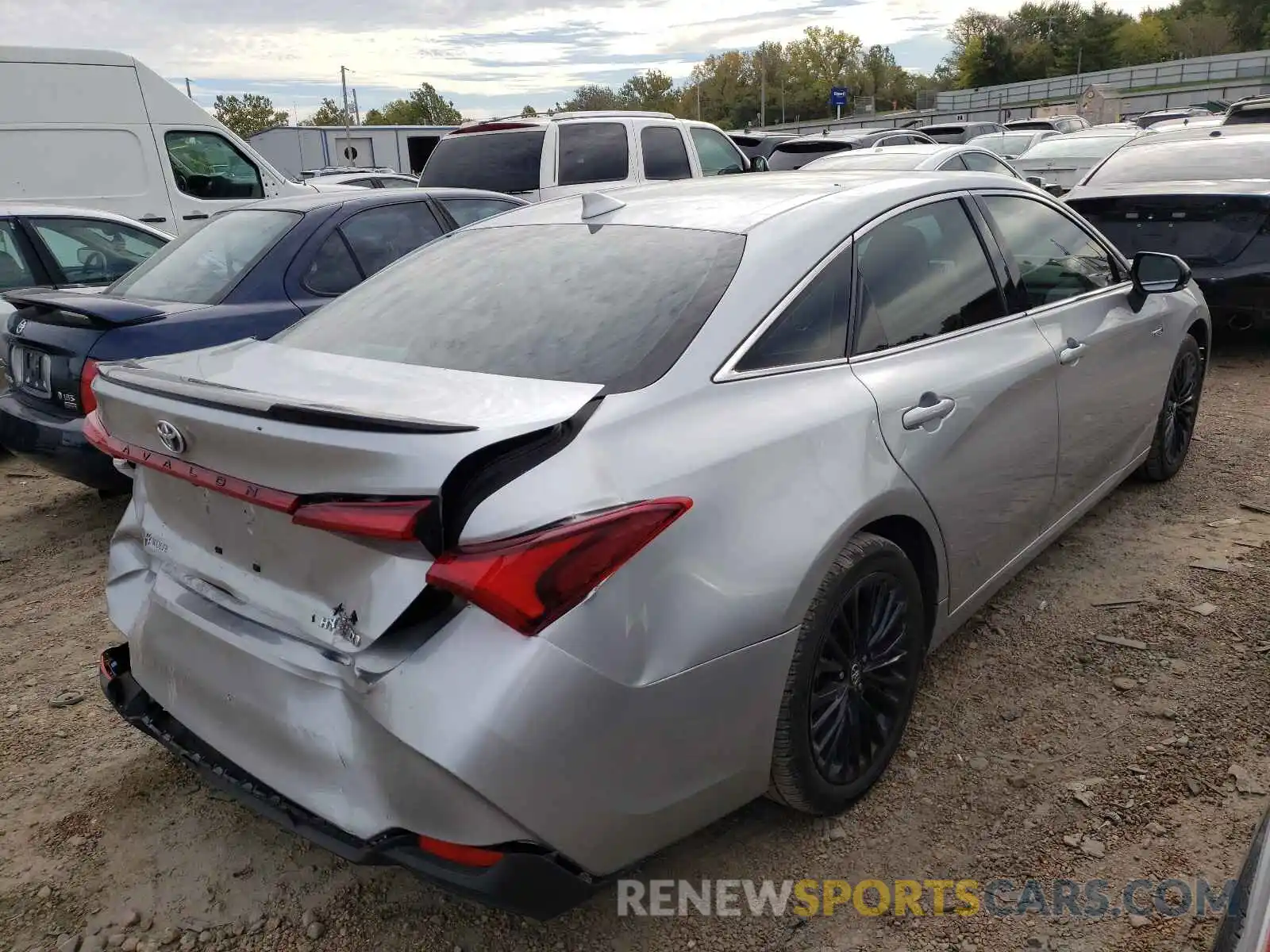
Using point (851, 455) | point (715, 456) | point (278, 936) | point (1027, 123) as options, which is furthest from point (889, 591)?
point (1027, 123)

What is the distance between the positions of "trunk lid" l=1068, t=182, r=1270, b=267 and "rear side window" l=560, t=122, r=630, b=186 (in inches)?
167

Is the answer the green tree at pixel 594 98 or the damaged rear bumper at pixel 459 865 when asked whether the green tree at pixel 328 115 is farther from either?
the damaged rear bumper at pixel 459 865

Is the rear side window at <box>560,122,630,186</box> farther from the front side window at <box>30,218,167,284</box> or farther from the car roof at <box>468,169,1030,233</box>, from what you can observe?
the car roof at <box>468,169,1030,233</box>

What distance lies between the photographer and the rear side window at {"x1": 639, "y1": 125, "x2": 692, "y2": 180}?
976 centimetres

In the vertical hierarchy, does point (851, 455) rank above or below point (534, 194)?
below

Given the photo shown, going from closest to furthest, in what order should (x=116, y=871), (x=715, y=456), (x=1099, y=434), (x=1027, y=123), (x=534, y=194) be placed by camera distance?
(x=715, y=456), (x=116, y=871), (x=1099, y=434), (x=534, y=194), (x=1027, y=123)

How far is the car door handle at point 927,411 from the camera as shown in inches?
100

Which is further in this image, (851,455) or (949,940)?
(851,455)

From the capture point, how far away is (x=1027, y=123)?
85.2 ft

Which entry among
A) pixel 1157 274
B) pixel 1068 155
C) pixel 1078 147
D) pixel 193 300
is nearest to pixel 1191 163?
pixel 1157 274

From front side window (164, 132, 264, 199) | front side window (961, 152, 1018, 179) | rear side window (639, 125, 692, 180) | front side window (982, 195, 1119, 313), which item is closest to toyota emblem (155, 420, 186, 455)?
front side window (982, 195, 1119, 313)

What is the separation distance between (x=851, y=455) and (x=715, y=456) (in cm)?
45

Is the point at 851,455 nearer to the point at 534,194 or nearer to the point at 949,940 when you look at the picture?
the point at 949,940

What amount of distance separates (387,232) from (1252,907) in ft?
16.9
